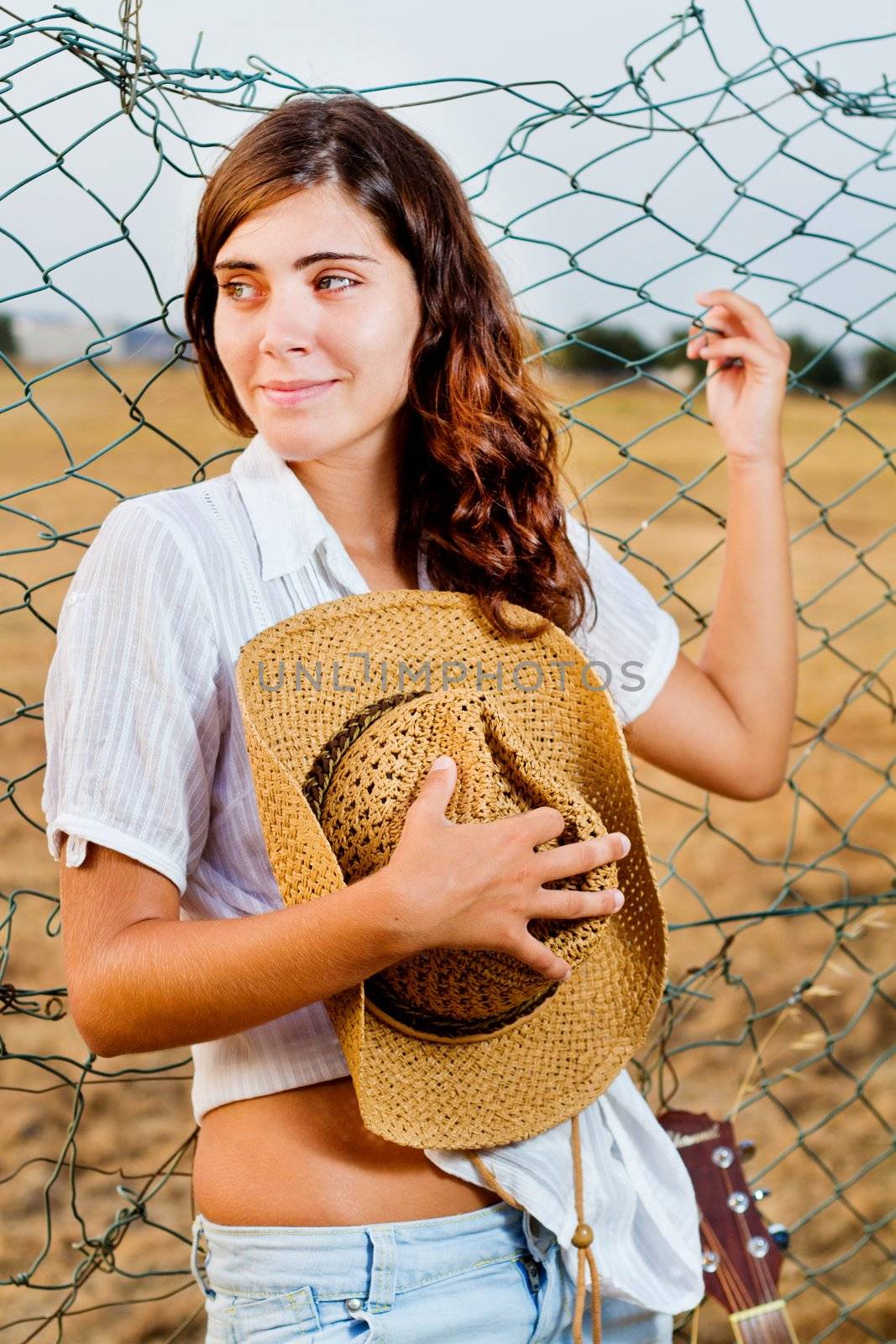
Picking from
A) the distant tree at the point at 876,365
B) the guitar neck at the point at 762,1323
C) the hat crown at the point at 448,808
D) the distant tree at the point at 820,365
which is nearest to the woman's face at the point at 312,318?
the hat crown at the point at 448,808

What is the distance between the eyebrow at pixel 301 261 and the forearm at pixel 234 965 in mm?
490

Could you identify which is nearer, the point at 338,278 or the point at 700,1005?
the point at 338,278

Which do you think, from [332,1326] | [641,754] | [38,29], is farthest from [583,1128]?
[38,29]

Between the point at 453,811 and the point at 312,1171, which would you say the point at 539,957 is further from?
the point at 312,1171

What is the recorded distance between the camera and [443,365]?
116 cm

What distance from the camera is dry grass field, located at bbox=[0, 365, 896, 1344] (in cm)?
157

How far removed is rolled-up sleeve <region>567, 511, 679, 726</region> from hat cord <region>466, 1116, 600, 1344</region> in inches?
17.0

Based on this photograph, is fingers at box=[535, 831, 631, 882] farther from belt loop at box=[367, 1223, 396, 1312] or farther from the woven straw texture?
belt loop at box=[367, 1223, 396, 1312]

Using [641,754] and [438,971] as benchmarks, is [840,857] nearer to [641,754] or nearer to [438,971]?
[641,754]

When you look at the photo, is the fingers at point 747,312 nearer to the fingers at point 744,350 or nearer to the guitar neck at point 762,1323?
the fingers at point 744,350

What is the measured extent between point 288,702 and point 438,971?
23 centimetres

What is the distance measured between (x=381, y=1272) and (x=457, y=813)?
1.26 feet

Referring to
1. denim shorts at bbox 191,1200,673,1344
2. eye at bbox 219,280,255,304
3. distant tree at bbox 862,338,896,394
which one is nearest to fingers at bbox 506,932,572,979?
denim shorts at bbox 191,1200,673,1344

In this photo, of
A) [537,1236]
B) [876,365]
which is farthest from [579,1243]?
[876,365]
